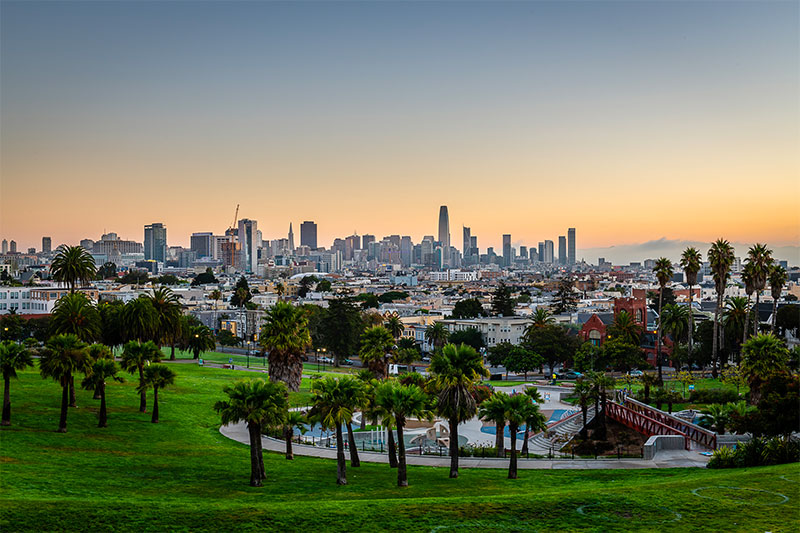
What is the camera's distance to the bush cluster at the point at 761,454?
111ft

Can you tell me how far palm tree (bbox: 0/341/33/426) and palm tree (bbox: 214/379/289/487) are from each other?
15.1 m

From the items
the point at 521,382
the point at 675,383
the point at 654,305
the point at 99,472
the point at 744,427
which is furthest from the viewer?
the point at 654,305

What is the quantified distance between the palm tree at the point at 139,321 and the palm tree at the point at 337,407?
104 ft

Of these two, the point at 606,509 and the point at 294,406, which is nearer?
the point at 606,509

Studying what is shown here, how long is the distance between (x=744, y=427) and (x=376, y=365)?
86.7ft

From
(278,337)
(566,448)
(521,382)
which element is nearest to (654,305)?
(521,382)

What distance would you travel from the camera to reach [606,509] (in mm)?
25328

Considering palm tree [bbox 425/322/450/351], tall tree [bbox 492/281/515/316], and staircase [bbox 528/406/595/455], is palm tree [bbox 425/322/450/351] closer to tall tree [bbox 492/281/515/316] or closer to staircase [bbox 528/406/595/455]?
tall tree [bbox 492/281/515/316]

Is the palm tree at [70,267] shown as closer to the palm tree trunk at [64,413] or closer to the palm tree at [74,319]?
the palm tree at [74,319]

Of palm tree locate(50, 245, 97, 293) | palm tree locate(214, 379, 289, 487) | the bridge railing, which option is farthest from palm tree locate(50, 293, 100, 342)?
the bridge railing

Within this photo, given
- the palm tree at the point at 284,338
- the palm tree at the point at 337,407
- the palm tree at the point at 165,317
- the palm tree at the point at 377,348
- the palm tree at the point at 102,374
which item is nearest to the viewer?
the palm tree at the point at 337,407

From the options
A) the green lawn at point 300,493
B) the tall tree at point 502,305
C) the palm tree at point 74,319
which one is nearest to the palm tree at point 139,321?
the palm tree at point 74,319

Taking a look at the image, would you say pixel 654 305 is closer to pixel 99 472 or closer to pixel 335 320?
pixel 335 320

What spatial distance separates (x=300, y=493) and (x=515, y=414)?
11102mm
